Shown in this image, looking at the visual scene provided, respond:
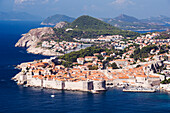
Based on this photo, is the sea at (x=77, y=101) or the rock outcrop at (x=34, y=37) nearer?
the sea at (x=77, y=101)

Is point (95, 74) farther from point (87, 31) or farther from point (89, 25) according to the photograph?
point (89, 25)

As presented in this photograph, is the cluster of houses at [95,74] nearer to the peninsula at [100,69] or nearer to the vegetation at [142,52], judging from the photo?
the peninsula at [100,69]

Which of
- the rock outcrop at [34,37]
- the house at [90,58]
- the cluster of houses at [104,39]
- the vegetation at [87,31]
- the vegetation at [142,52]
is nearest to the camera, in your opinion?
the vegetation at [142,52]

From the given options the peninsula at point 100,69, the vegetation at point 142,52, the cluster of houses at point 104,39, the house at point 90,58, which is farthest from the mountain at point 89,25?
the house at point 90,58

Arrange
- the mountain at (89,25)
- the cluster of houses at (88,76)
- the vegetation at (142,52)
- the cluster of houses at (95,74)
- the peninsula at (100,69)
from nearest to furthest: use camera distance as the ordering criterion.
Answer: the cluster of houses at (88,76) < the cluster of houses at (95,74) < the peninsula at (100,69) < the vegetation at (142,52) < the mountain at (89,25)

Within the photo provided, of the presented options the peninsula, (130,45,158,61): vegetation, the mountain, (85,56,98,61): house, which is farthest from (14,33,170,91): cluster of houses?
the mountain

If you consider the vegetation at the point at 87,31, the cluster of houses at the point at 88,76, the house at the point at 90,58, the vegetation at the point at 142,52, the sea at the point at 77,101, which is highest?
the vegetation at the point at 87,31

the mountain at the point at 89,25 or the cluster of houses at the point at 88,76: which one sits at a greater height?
the mountain at the point at 89,25

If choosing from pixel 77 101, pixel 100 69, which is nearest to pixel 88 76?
pixel 100 69
